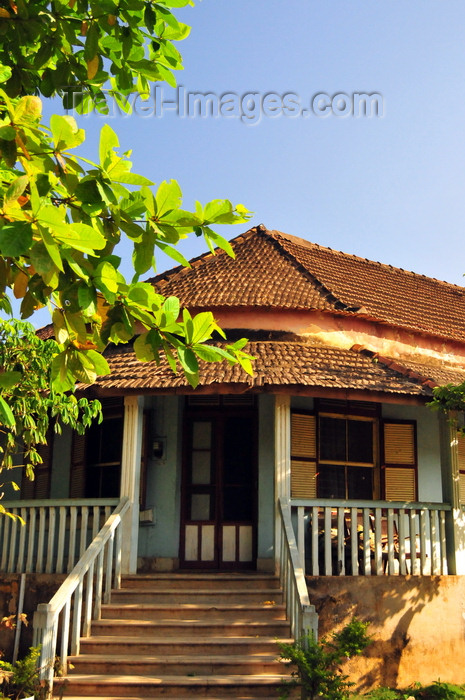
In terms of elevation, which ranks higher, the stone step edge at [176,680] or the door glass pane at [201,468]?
the door glass pane at [201,468]

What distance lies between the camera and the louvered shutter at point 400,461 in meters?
11.4

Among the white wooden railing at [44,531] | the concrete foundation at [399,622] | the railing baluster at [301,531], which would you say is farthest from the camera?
the white wooden railing at [44,531]

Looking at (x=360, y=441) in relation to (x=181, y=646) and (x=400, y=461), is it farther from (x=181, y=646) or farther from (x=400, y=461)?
(x=181, y=646)

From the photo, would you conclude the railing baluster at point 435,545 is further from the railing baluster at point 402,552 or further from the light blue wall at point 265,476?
the light blue wall at point 265,476

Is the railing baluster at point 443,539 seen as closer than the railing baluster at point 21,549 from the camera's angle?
Yes

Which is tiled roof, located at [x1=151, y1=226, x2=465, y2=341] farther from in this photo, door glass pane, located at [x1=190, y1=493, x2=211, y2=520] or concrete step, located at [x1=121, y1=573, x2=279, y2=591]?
concrete step, located at [x1=121, y1=573, x2=279, y2=591]

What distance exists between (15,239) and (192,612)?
679 centimetres

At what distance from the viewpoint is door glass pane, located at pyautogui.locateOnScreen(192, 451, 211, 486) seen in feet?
36.2

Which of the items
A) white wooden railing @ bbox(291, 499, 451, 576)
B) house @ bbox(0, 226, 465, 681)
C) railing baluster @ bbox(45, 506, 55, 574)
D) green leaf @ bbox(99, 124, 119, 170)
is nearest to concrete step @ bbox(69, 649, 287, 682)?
house @ bbox(0, 226, 465, 681)

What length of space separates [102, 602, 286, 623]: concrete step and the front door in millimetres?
1650

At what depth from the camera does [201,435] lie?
1116 centimetres

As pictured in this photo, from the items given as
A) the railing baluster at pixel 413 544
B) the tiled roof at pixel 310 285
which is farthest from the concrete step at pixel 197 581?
the tiled roof at pixel 310 285

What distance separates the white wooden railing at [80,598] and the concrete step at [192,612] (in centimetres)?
26

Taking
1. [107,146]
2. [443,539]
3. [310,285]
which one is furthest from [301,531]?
[107,146]
